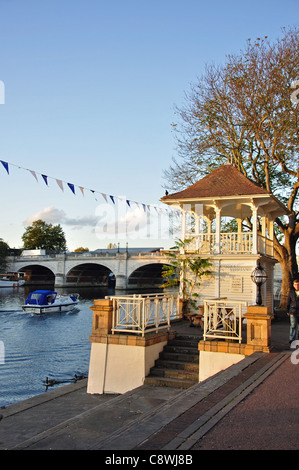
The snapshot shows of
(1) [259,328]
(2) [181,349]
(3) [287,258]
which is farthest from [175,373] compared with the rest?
(3) [287,258]

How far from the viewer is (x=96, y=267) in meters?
84.6

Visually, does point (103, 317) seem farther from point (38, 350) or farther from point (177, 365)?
point (38, 350)

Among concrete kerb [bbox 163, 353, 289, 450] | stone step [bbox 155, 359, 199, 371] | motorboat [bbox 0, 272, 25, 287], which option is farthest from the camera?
motorboat [bbox 0, 272, 25, 287]

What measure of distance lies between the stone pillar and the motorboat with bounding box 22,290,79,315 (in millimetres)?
30468

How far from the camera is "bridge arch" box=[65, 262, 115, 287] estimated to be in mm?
80125

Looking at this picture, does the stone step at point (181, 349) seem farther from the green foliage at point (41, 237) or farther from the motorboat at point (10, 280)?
the green foliage at point (41, 237)

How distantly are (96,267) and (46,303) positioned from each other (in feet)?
148

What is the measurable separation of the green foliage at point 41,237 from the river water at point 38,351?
6247 centimetres

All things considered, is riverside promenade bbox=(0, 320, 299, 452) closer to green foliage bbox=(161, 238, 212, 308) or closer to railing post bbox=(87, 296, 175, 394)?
railing post bbox=(87, 296, 175, 394)

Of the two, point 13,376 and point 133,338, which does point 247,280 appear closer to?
point 133,338

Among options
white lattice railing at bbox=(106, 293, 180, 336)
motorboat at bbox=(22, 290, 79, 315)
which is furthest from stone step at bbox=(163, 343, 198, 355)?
motorboat at bbox=(22, 290, 79, 315)

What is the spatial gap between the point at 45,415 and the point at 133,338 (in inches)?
109
